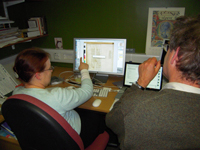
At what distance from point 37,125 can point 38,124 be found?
0.04ft

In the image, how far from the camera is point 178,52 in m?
0.56

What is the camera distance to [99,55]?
1.46 metres

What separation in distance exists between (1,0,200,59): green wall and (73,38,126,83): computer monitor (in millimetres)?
239

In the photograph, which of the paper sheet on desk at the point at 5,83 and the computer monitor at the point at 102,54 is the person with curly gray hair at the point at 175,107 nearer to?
the computer monitor at the point at 102,54

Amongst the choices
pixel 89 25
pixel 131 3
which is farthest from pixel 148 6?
pixel 89 25

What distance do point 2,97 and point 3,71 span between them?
0.31 meters

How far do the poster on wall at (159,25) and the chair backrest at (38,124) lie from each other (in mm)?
1248

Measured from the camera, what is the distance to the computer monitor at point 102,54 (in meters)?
1.41

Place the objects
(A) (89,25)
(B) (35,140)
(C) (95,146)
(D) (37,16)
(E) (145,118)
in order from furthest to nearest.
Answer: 1. (D) (37,16)
2. (A) (89,25)
3. (C) (95,146)
4. (B) (35,140)
5. (E) (145,118)

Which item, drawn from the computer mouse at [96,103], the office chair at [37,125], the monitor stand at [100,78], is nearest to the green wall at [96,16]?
the monitor stand at [100,78]

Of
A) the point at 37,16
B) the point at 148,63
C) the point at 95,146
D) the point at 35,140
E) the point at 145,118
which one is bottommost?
the point at 95,146

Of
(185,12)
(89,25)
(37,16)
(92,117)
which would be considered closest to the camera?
(92,117)

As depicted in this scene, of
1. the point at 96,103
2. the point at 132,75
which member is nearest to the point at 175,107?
the point at 96,103

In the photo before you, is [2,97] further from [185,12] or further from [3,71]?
[185,12]
